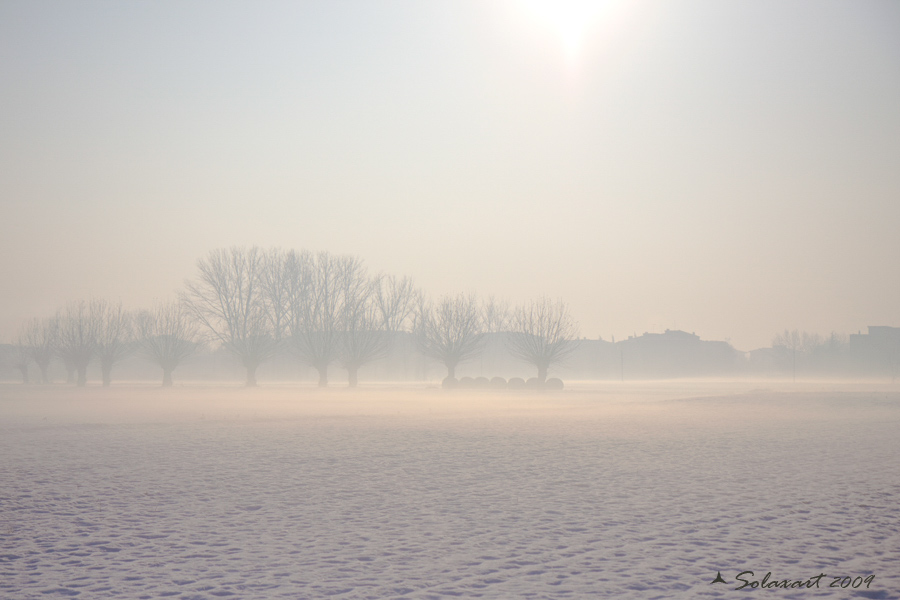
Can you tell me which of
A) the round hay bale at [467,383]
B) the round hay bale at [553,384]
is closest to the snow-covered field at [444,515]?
the round hay bale at [553,384]

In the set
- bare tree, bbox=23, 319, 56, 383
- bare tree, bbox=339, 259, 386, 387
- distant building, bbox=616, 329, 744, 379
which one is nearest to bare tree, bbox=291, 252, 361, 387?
bare tree, bbox=339, 259, 386, 387

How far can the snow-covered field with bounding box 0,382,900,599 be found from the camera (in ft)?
20.4

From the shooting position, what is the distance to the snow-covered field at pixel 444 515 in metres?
6.21

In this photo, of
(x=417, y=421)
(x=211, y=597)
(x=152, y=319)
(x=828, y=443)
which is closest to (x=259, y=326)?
(x=152, y=319)

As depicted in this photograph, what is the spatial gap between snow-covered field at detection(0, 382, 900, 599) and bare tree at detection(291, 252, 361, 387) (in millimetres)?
44020

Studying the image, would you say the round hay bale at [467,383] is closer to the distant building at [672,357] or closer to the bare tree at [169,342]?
the bare tree at [169,342]

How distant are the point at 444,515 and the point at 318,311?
5939 centimetres

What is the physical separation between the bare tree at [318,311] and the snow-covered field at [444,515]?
144 feet

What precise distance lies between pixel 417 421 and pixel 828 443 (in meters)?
12.1

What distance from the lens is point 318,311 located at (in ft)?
219

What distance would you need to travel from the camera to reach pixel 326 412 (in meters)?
27.5
